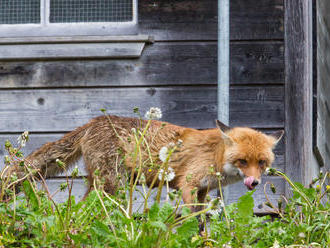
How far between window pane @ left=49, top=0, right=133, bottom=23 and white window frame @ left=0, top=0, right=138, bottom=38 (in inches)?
1.8

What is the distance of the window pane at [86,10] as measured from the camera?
263 inches

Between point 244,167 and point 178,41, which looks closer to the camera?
point 244,167

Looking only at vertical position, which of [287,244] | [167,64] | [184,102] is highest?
→ [167,64]

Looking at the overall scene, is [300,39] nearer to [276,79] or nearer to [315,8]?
[276,79]

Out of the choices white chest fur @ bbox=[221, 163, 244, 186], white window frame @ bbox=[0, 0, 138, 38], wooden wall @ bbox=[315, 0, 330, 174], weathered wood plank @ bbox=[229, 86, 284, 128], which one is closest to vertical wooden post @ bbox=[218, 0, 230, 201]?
white chest fur @ bbox=[221, 163, 244, 186]

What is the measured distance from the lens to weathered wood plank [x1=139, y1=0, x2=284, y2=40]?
22.1 ft

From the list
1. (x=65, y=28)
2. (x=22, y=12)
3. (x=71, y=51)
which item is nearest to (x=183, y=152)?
(x=71, y=51)

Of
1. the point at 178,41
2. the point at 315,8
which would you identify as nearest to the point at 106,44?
the point at 178,41

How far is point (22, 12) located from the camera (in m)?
6.72

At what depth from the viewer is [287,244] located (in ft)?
11.3

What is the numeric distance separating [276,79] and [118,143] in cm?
191

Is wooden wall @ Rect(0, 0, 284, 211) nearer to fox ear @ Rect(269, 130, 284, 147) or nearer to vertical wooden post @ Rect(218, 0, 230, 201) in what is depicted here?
fox ear @ Rect(269, 130, 284, 147)

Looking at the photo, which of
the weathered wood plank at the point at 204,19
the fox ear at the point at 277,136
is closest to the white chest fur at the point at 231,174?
the fox ear at the point at 277,136

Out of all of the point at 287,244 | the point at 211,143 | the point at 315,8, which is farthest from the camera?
the point at 315,8
